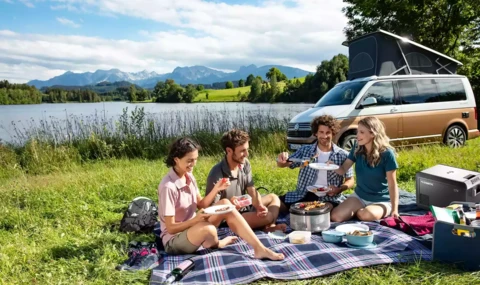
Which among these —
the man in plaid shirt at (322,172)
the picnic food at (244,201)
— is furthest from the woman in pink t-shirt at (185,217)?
the man in plaid shirt at (322,172)

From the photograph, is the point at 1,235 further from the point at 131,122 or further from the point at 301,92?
the point at 301,92

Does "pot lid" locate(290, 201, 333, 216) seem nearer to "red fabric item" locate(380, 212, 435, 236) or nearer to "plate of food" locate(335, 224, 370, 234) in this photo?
"plate of food" locate(335, 224, 370, 234)

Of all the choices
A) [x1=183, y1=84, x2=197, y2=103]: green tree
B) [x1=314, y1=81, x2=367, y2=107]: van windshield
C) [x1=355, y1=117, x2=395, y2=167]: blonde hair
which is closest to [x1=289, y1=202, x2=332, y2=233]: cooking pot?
[x1=355, y1=117, x2=395, y2=167]: blonde hair

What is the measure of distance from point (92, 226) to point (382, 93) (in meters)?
6.54

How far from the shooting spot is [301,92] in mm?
29344

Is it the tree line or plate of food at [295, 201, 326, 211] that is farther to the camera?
the tree line

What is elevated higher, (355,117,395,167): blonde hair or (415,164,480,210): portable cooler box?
(355,117,395,167): blonde hair

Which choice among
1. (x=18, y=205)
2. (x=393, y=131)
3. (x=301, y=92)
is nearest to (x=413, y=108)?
(x=393, y=131)

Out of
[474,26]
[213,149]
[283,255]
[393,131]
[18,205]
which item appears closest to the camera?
[283,255]

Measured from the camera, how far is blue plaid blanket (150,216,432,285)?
3.12 meters

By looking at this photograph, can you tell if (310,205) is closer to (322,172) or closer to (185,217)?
(322,172)

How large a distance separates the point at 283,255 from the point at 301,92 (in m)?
26.7

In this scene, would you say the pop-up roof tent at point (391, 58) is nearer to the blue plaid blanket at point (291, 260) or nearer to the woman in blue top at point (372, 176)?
the woman in blue top at point (372, 176)

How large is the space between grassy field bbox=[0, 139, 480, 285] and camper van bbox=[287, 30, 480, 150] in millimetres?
681
